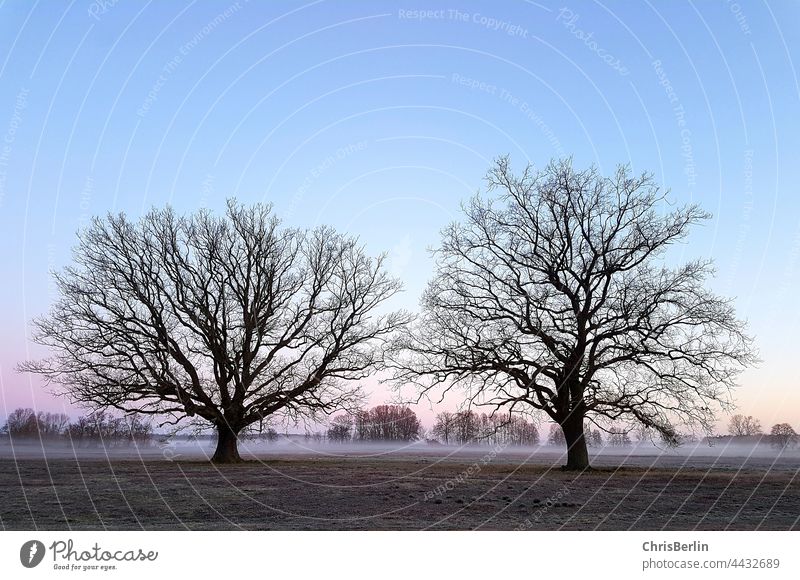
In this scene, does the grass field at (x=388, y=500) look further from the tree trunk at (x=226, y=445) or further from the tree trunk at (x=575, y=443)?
the tree trunk at (x=226, y=445)

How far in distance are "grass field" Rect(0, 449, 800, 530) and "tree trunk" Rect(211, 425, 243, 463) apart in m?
6.59

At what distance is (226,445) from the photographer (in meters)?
33.7

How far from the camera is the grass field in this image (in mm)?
14250

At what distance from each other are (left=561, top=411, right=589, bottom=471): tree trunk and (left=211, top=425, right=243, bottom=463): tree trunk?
1601 cm

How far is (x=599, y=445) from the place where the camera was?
31.4 metres

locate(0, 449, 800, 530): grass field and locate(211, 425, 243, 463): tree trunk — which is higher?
locate(211, 425, 243, 463): tree trunk
